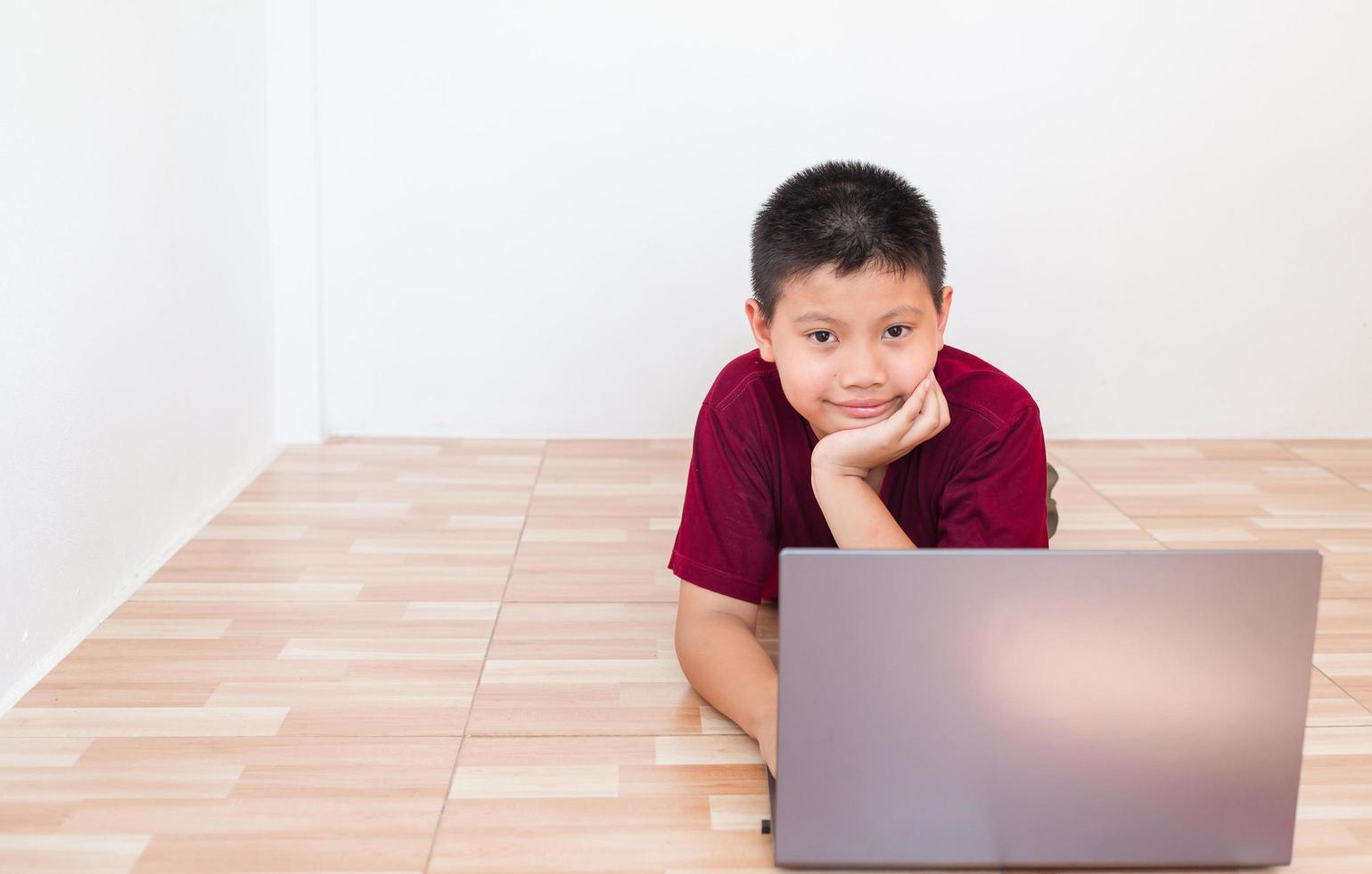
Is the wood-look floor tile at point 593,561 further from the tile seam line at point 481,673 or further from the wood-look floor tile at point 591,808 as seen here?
the wood-look floor tile at point 591,808

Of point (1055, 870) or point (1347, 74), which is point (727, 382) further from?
point (1347, 74)

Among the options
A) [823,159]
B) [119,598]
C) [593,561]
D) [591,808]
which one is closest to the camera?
[591,808]

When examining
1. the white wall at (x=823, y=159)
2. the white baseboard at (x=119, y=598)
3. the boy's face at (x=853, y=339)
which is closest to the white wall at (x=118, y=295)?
the white baseboard at (x=119, y=598)

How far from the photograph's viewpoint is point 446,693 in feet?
4.30

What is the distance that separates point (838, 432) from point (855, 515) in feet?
0.26

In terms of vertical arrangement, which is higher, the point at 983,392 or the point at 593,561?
the point at 983,392

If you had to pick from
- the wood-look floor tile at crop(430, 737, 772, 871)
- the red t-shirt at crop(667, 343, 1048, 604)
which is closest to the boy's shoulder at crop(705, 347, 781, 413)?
the red t-shirt at crop(667, 343, 1048, 604)

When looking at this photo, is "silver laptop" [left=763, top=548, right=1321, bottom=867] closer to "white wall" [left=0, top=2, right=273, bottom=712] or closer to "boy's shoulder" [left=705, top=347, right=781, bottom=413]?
"boy's shoulder" [left=705, top=347, right=781, bottom=413]

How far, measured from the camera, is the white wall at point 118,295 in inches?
52.7

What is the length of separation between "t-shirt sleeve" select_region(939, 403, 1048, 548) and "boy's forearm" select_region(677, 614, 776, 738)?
0.71ft

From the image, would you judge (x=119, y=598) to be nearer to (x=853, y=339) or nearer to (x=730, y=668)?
(x=730, y=668)

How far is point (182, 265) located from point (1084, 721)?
57.1 inches

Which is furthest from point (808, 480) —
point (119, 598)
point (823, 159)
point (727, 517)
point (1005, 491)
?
point (823, 159)

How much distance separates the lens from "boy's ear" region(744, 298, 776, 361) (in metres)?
1.25
